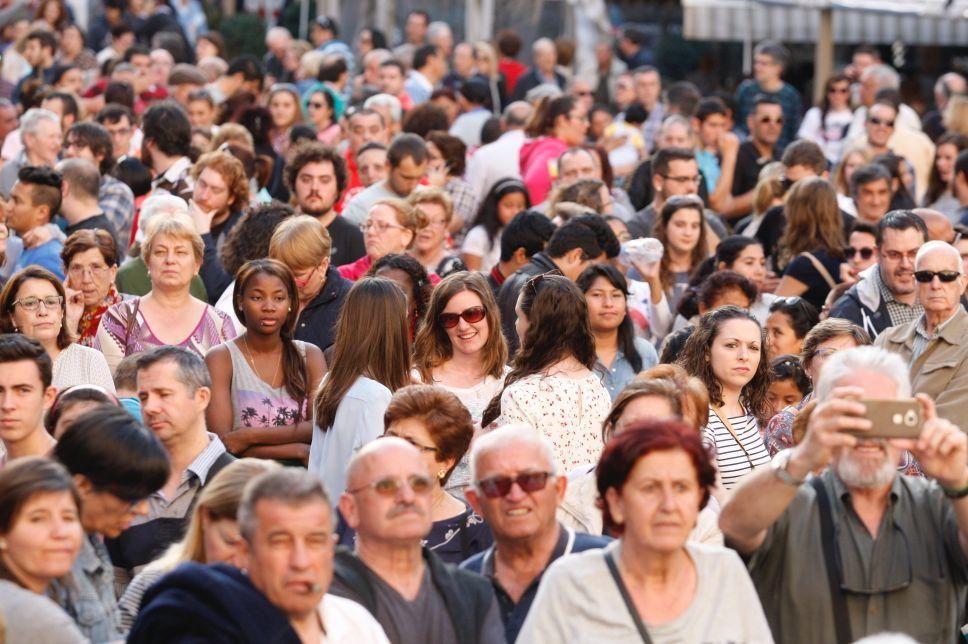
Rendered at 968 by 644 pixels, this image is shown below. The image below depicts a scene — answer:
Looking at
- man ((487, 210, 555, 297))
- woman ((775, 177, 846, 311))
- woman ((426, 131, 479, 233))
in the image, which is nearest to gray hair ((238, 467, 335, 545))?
man ((487, 210, 555, 297))

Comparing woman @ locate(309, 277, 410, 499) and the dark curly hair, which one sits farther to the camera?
the dark curly hair

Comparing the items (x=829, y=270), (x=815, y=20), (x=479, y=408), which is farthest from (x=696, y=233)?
(x=815, y=20)

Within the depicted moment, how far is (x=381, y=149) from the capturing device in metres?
12.2

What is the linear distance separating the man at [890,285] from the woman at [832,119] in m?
7.09

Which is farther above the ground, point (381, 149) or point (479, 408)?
point (381, 149)

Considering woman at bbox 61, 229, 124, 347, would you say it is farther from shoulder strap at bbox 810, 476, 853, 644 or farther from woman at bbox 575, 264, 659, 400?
shoulder strap at bbox 810, 476, 853, 644

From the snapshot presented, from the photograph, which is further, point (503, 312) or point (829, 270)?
point (829, 270)

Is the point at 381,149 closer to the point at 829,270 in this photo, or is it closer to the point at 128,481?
the point at 829,270

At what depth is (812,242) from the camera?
1095cm

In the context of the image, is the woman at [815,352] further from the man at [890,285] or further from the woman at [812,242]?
the woman at [812,242]

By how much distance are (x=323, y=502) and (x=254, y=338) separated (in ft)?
11.4

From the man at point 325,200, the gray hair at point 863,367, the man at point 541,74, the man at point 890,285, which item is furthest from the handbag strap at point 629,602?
the man at point 541,74

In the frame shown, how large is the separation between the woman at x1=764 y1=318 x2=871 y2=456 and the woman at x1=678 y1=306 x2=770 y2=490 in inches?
4.9

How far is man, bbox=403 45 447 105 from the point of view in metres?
17.9
